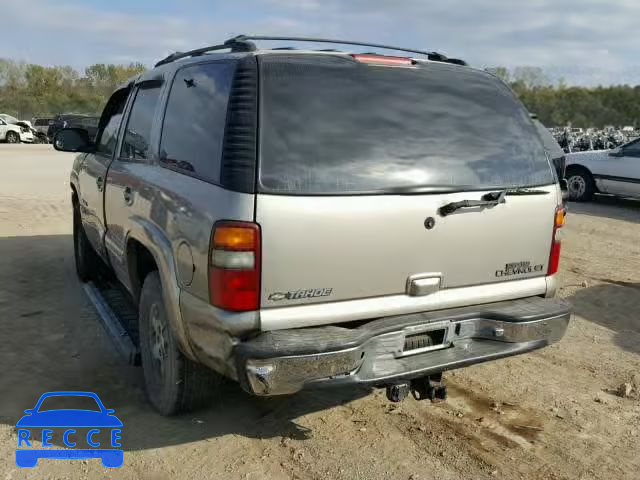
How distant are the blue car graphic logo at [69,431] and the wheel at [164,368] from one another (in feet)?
0.98

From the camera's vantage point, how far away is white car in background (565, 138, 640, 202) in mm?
11805

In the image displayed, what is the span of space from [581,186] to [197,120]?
11259 millimetres

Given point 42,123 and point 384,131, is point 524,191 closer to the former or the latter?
point 384,131

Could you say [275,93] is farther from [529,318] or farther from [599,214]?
[599,214]

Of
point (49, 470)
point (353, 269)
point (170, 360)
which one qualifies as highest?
point (353, 269)

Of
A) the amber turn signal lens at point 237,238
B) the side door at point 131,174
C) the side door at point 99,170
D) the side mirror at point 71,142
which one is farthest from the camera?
the side mirror at point 71,142

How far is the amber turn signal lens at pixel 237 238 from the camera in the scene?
2668mm

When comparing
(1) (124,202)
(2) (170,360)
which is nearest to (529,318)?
(2) (170,360)

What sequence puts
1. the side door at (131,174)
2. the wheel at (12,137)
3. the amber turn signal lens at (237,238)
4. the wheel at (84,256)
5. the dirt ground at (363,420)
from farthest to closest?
1. the wheel at (12,137)
2. the wheel at (84,256)
3. the side door at (131,174)
4. the dirt ground at (363,420)
5. the amber turn signal lens at (237,238)

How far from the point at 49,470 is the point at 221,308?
128 cm

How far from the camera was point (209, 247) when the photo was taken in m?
2.74

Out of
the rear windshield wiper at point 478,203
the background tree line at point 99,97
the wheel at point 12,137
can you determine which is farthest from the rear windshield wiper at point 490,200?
the background tree line at point 99,97

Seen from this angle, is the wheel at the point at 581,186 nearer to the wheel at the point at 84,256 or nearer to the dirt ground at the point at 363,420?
the dirt ground at the point at 363,420

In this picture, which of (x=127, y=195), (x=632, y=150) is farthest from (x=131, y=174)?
(x=632, y=150)
